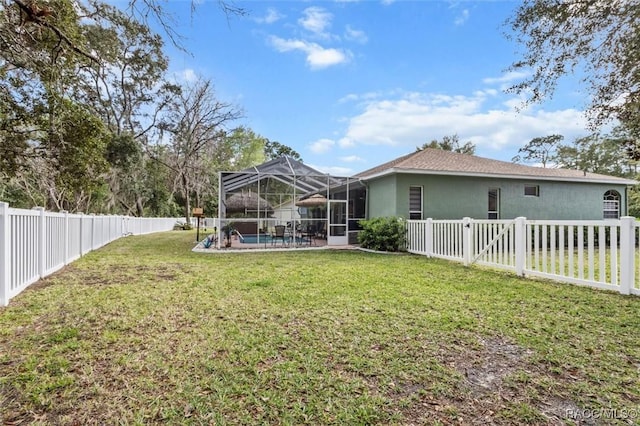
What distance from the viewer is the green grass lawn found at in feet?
7.63

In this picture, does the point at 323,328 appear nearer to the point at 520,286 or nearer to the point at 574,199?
the point at 520,286

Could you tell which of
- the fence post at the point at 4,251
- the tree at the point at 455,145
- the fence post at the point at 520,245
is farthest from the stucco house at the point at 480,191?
the tree at the point at 455,145

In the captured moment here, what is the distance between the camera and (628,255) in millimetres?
5293

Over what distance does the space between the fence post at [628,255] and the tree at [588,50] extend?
304 cm

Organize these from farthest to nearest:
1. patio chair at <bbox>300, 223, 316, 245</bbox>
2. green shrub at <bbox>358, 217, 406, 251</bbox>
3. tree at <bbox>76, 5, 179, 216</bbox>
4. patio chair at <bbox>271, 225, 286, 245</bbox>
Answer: tree at <bbox>76, 5, 179, 216</bbox> → patio chair at <bbox>300, 223, 316, 245</bbox> → patio chair at <bbox>271, 225, 286, 245</bbox> → green shrub at <bbox>358, 217, 406, 251</bbox>

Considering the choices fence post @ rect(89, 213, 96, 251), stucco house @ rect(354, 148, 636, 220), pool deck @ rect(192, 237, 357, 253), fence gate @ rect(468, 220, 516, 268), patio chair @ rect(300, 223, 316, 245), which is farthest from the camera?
patio chair @ rect(300, 223, 316, 245)

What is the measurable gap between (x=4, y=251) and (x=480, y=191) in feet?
46.8

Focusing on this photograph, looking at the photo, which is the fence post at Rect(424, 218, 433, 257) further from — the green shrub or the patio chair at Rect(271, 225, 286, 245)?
the patio chair at Rect(271, 225, 286, 245)

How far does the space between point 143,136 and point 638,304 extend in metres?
29.1

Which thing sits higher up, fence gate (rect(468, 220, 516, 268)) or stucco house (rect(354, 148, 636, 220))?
stucco house (rect(354, 148, 636, 220))

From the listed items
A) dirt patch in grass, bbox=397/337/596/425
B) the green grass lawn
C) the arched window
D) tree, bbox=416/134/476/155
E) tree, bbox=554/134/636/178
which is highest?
tree, bbox=416/134/476/155

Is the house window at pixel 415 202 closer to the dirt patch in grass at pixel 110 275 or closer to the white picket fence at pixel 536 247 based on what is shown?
the white picket fence at pixel 536 247

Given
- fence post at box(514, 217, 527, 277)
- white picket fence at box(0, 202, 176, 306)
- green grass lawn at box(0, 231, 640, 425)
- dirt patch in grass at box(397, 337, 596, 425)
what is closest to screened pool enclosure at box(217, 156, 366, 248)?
white picket fence at box(0, 202, 176, 306)

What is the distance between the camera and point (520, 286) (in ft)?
19.8
